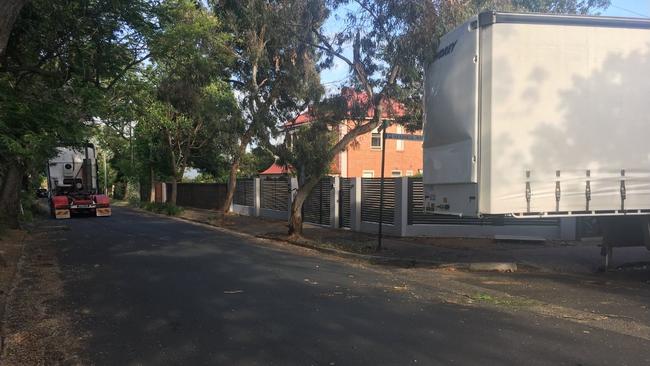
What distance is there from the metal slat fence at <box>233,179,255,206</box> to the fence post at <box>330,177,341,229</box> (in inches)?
348

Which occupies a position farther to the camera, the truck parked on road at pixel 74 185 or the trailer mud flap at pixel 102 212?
the trailer mud flap at pixel 102 212

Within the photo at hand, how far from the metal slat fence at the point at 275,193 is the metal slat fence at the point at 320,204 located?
2.37m

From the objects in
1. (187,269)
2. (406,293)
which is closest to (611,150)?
(406,293)

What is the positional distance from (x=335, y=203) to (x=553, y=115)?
11.7 m

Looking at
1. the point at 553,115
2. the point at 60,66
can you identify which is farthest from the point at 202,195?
the point at 553,115

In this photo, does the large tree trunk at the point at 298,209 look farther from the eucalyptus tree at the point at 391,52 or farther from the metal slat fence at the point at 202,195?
the metal slat fence at the point at 202,195

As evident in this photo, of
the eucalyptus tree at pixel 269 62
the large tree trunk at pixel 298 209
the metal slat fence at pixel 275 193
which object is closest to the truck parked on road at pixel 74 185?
the metal slat fence at pixel 275 193

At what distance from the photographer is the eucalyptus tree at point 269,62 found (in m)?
13.8

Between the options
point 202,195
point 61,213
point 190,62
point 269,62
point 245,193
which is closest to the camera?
point 269,62

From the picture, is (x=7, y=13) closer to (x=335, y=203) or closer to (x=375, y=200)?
(x=375, y=200)

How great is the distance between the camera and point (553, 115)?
28.8 feet

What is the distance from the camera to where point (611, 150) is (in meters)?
8.92

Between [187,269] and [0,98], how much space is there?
4.49 meters

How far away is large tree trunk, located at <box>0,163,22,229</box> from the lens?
58.4 ft
